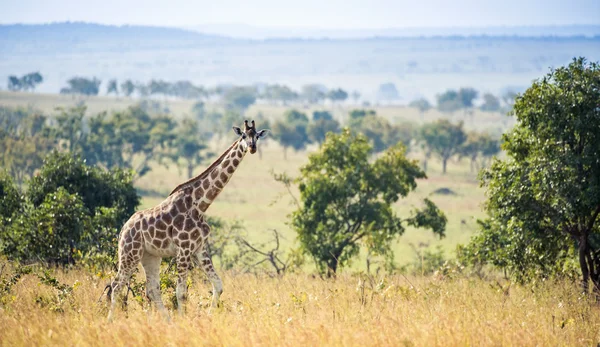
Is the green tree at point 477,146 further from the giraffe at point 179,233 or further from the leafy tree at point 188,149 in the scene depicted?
the giraffe at point 179,233

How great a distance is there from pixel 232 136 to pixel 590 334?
427 ft

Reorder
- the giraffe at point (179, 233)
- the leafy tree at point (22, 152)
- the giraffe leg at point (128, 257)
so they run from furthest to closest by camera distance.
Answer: the leafy tree at point (22, 152)
the giraffe leg at point (128, 257)
the giraffe at point (179, 233)

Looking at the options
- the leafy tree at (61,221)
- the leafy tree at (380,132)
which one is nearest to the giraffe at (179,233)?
the leafy tree at (61,221)

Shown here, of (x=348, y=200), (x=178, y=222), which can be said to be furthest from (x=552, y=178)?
(x=348, y=200)

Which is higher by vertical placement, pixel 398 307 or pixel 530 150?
pixel 530 150

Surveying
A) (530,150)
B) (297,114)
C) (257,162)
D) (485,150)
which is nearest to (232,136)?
(297,114)

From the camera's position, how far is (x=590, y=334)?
1080 cm

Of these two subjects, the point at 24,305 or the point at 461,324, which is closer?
the point at 461,324

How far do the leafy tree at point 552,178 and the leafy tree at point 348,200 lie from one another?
929 centimetres

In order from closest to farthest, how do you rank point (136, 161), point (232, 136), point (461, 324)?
1. point (461, 324)
2. point (136, 161)
3. point (232, 136)

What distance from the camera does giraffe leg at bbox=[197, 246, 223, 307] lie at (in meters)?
12.4

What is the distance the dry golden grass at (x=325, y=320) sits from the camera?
9914mm

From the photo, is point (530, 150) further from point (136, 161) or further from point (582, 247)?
point (136, 161)

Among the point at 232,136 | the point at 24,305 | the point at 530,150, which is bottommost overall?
the point at 232,136
